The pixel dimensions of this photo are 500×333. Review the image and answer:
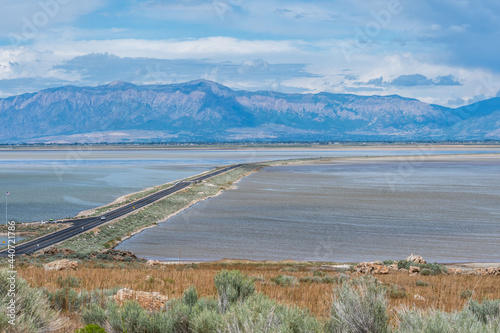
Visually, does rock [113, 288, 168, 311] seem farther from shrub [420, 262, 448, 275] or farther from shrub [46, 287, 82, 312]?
shrub [420, 262, 448, 275]

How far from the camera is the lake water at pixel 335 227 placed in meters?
34.1

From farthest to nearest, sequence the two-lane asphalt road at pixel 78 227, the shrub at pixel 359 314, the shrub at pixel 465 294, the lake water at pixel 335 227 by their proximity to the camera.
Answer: the two-lane asphalt road at pixel 78 227, the lake water at pixel 335 227, the shrub at pixel 465 294, the shrub at pixel 359 314

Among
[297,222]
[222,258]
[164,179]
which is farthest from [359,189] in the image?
[222,258]

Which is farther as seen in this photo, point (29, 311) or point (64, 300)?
point (64, 300)

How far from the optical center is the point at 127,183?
83.7 metres

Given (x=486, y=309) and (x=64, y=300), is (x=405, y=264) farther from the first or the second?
(x=64, y=300)

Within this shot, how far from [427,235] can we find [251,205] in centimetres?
2178

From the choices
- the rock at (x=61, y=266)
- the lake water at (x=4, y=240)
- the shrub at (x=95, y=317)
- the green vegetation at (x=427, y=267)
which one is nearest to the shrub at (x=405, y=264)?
the green vegetation at (x=427, y=267)

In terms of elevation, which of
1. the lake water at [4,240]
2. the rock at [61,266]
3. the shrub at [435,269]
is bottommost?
the lake water at [4,240]

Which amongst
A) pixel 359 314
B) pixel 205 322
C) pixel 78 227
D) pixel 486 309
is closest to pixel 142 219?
pixel 78 227

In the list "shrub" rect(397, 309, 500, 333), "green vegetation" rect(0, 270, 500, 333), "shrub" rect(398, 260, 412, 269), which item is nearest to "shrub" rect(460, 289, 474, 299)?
"green vegetation" rect(0, 270, 500, 333)

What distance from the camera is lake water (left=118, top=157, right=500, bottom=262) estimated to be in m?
34.1

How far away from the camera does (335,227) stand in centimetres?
4288

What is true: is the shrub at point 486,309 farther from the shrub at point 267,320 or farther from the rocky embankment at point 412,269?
the rocky embankment at point 412,269
